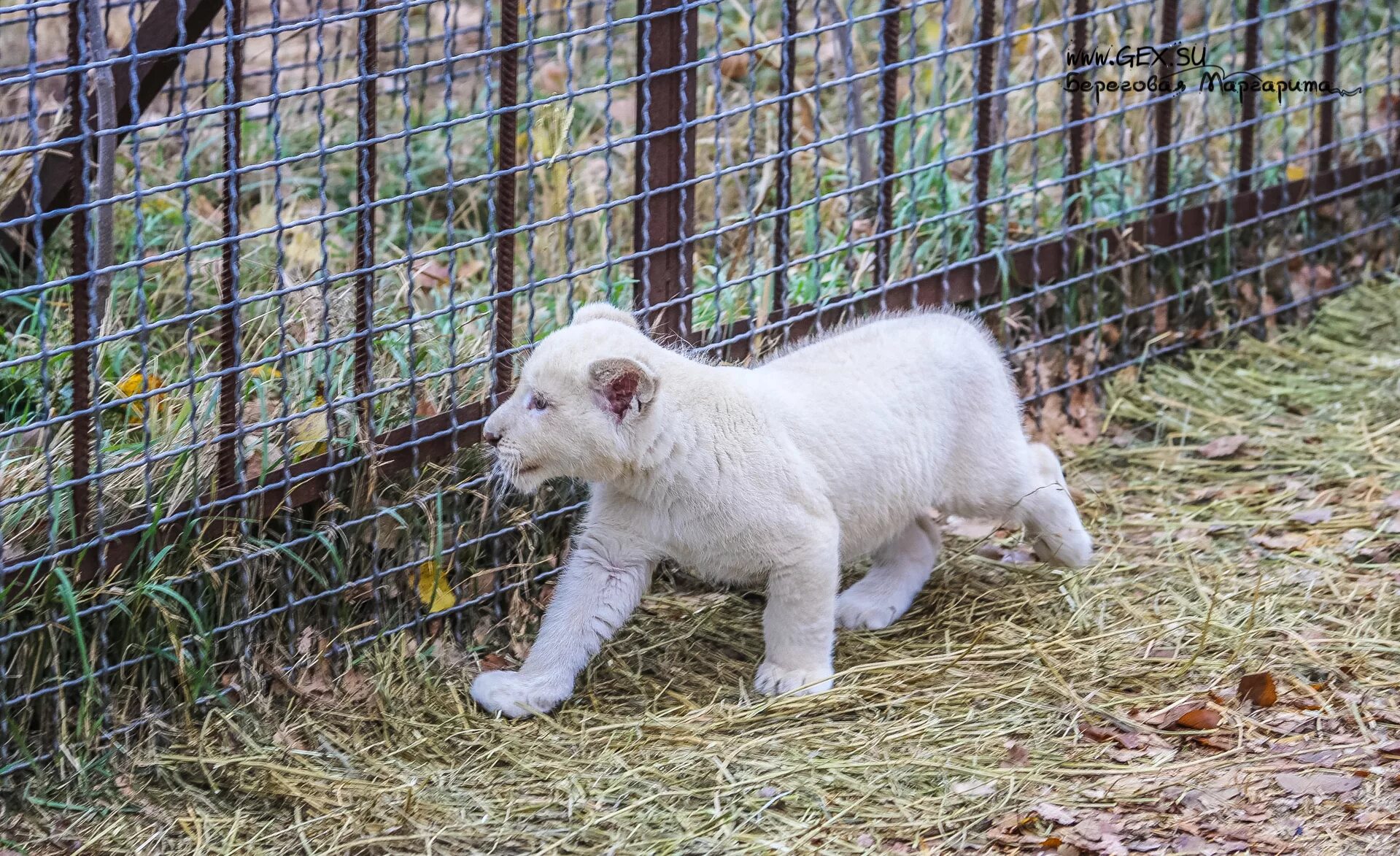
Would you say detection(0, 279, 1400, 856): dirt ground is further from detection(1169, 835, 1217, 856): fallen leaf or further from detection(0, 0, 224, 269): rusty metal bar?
detection(0, 0, 224, 269): rusty metal bar

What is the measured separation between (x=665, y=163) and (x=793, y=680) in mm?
1688

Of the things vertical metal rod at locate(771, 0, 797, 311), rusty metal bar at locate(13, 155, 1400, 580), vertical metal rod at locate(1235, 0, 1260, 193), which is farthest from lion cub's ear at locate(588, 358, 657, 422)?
vertical metal rod at locate(1235, 0, 1260, 193)

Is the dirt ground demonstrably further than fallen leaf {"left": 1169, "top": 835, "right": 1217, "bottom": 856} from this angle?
Yes

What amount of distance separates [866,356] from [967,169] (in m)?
2.53

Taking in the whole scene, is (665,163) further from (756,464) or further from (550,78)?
(550,78)

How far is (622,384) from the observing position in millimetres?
4309

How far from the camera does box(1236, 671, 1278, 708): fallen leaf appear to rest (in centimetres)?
438

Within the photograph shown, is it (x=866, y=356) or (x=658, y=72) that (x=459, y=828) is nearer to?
(x=866, y=356)

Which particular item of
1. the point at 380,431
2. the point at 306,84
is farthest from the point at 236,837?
the point at 306,84

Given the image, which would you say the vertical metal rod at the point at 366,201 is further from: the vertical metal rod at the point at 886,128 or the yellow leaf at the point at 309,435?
the vertical metal rod at the point at 886,128

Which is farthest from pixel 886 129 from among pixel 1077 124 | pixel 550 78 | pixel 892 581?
pixel 550 78

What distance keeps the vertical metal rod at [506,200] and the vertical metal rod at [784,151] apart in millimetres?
997

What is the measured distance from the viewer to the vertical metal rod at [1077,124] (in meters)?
6.30

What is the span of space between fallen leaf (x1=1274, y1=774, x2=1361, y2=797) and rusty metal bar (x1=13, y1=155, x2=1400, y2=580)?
2.23m
